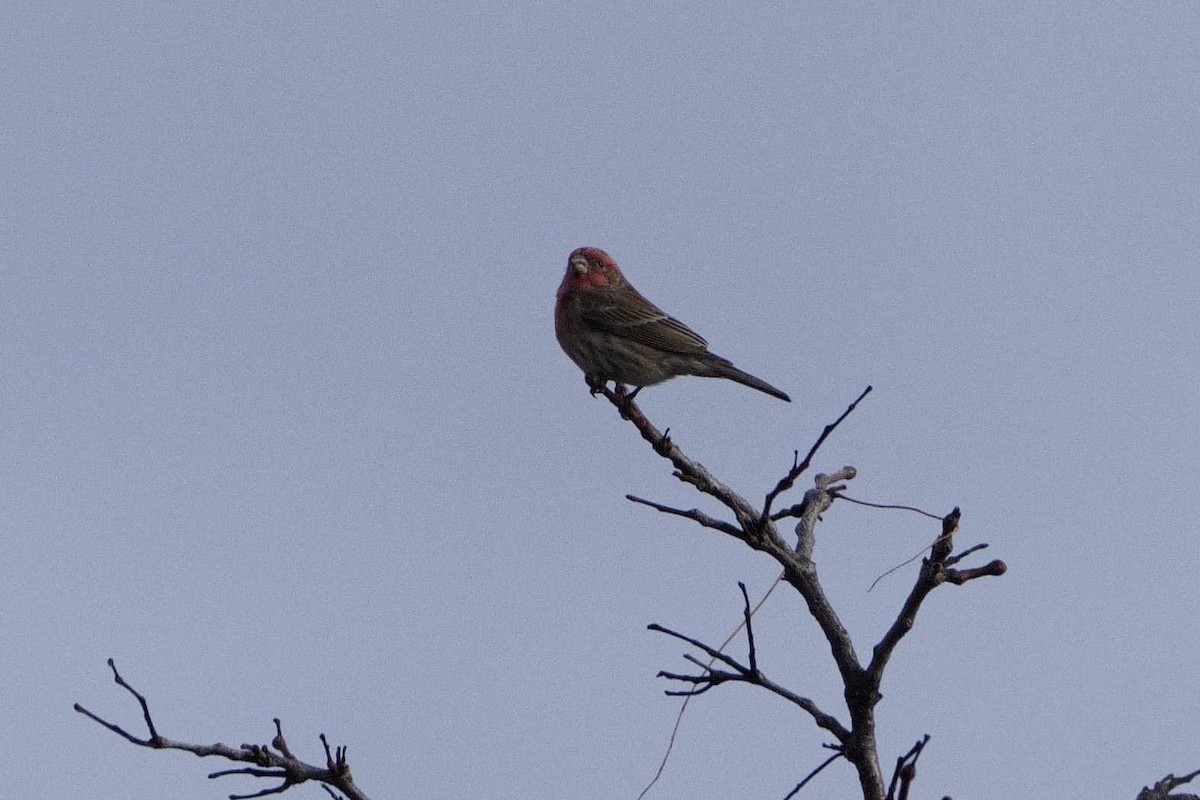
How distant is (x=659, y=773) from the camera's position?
205 inches

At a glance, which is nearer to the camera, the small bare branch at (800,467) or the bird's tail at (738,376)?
the small bare branch at (800,467)

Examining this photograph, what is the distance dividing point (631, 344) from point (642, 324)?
13.1 inches

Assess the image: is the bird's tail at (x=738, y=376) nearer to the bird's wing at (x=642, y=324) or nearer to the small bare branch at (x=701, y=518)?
the bird's wing at (x=642, y=324)

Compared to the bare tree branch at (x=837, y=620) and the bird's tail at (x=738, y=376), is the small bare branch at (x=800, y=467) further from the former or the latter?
the bird's tail at (x=738, y=376)

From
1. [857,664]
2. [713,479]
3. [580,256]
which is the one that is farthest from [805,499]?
[580,256]

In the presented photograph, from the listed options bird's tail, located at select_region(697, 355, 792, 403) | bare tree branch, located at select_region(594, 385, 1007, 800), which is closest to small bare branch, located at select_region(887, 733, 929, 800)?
bare tree branch, located at select_region(594, 385, 1007, 800)

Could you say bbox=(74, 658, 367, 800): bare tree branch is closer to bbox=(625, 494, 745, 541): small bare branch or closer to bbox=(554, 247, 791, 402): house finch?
bbox=(625, 494, 745, 541): small bare branch

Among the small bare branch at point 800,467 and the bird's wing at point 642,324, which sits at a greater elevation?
the bird's wing at point 642,324

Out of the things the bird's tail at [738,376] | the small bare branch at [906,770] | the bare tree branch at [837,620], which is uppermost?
the bird's tail at [738,376]

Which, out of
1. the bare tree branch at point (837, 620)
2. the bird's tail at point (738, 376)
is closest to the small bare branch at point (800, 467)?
the bare tree branch at point (837, 620)

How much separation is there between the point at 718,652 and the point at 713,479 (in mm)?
1373

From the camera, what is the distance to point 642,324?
11.3m

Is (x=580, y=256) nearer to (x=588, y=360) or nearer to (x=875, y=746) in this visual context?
(x=588, y=360)

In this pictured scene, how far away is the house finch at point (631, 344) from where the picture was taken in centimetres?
1091
